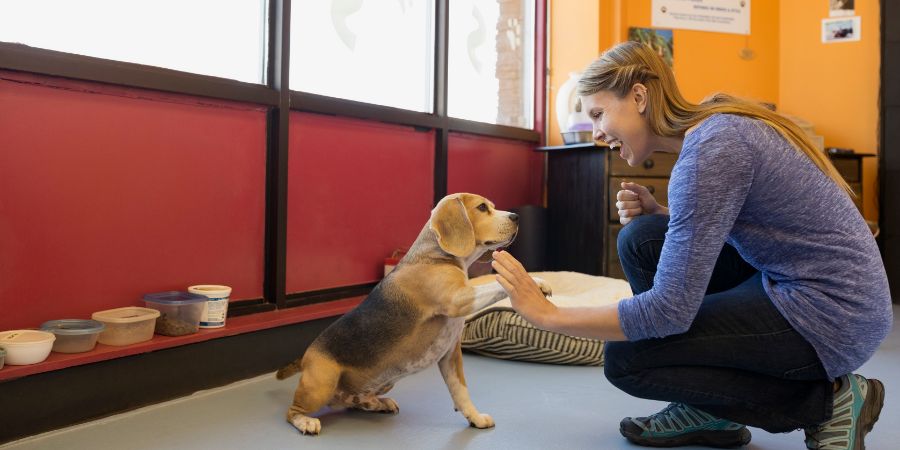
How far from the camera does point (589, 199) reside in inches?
170

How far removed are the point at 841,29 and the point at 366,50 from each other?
3.65 m

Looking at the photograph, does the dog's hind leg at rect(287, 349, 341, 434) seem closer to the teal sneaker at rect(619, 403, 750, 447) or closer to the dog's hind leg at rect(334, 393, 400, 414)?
the dog's hind leg at rect(334, 393, 400, 414)

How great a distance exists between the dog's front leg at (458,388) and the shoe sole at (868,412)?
990mm

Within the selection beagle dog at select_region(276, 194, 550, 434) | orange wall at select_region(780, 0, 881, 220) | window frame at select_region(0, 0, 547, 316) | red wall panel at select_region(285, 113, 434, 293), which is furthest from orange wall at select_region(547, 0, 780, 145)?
beagle dog at select_region(276, 194, 550, 434)

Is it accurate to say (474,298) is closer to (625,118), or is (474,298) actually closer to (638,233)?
(638,233)

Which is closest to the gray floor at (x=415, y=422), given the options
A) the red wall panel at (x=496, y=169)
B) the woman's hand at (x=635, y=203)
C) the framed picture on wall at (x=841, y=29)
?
the woman's hand at (x=635, y=203)

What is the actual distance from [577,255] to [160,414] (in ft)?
9.19

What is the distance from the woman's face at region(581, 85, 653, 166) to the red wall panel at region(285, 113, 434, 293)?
168 centimetres

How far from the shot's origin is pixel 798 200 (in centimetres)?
153

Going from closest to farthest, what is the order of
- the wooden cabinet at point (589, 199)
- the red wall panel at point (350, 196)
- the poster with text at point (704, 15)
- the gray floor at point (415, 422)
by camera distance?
the gray floor at point (415, 422) < the red wall panel at point (350, 196) < the wooden cabinet at point (589, 199) < the poster with text at point (704, 15)

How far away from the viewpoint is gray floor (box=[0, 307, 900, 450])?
201 cm

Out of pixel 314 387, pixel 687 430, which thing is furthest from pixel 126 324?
pixel 687 430

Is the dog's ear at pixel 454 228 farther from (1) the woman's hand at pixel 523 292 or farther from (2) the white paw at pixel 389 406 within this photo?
(2) the white paw at pixel 389 406

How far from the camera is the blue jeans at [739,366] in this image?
1.62 metres
